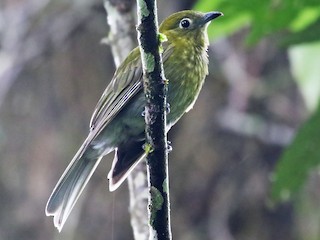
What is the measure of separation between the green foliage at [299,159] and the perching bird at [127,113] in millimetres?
485

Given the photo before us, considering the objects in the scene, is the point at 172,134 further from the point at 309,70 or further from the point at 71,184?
the point at 71,184

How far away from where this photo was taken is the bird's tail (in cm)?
321

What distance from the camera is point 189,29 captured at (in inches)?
145

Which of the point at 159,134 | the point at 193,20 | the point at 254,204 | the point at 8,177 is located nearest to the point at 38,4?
the point at 8,177

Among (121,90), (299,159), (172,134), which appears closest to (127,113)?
(121,90)

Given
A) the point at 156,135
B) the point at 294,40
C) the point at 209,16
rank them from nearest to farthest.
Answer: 1. the point at 156,135
2. the point at 294,40
3. the point at 209,16

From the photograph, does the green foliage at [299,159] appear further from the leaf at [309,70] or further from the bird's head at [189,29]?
the bird's head at [189,29]

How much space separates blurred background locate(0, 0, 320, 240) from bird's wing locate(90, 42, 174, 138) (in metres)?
2.39

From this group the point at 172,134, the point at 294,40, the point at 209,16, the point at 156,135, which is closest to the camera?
the point at 156,135

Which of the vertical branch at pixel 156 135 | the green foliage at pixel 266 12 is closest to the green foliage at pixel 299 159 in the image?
the green foliage at pixel 266 12

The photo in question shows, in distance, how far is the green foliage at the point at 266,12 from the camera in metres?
3.62

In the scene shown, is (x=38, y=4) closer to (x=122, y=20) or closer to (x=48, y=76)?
(x=48, y=76)

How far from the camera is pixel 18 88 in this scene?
682cm

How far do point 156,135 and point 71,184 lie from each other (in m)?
1.08
